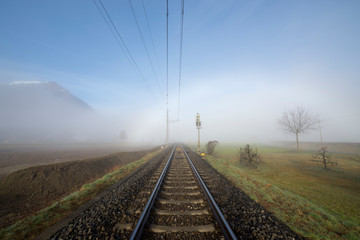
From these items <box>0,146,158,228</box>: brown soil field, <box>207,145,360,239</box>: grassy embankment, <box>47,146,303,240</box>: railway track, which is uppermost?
<box>47,146,303,240</box>: railway track

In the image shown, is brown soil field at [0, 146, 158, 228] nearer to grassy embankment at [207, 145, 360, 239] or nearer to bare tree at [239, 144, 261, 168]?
grassy embankment at [207, 145, 360, 239]

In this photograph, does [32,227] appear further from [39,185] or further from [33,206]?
[39,185]

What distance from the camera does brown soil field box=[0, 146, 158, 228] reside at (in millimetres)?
7614

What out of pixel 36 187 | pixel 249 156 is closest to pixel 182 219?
pixel 36 187

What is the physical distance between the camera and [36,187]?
403 inches

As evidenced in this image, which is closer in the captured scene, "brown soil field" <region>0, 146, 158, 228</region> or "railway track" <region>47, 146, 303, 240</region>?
"railway track" <region>47, 146, 303, 240</region>

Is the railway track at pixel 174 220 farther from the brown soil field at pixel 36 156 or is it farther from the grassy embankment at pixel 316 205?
the brown soil field at pixel 36 156

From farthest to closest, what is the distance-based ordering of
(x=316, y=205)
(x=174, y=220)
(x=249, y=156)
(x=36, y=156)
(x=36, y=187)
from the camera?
(x=36, y=156) < (x=249, y=156) < (x=36, y=187) < (x=316, y=205) < (x=174, y=220)

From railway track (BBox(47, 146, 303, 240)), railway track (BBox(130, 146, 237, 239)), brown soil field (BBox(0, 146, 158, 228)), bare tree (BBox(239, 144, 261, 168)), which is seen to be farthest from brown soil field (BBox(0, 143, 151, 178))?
bare tree (BBox(239, 144, 261, 168))

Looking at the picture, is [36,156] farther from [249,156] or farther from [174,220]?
[249,156]

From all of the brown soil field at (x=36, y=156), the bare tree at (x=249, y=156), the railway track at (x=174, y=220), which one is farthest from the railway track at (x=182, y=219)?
the brown soil field at (x=36, y=156)

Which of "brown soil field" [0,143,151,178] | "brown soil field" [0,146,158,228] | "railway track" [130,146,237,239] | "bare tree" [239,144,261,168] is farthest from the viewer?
"brown soil field" [0,143,151,178]

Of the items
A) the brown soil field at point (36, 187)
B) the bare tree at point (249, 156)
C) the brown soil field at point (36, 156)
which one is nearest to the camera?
the brown soil field at point (36, 187)

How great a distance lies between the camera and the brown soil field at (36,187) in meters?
7.61
